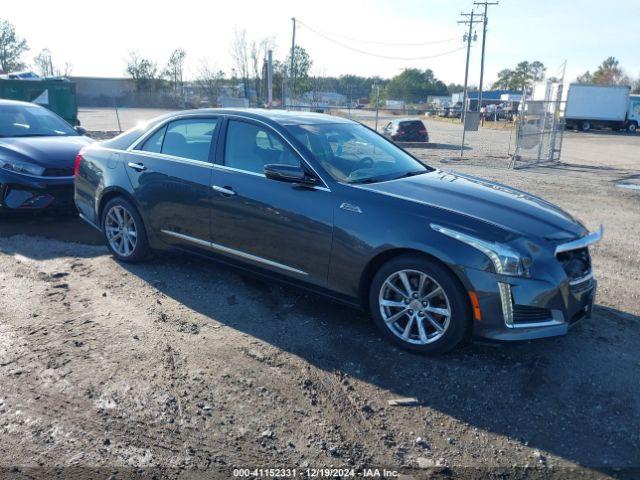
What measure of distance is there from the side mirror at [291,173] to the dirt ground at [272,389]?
1.14 metres

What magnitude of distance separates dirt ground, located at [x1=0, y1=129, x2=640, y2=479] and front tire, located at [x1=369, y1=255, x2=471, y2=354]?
0.15 meters

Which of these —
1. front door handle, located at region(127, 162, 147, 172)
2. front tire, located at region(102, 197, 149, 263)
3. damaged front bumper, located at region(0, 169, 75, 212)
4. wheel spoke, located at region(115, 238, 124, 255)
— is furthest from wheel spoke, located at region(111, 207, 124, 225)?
damaged front bumper, located at region(0, 169, 75, 212)

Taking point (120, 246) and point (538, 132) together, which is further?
point (538, 132)

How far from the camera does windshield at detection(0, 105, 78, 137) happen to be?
26.7 ft

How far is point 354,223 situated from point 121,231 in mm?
2944

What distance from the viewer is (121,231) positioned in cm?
586

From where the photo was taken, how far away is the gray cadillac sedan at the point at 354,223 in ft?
12.1

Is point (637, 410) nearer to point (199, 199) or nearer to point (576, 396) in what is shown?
point (576, 396)

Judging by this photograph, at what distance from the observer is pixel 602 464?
2.92m

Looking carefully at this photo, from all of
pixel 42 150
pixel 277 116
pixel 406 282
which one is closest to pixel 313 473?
pixel 406 282

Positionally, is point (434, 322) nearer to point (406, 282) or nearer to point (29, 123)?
point (406, 282)

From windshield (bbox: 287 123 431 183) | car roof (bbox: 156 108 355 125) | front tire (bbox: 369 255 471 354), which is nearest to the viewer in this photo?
front tire (bbox: 369 255 471 354)

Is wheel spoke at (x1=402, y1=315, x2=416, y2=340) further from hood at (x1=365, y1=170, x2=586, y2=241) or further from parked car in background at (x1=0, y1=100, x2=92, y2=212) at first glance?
parked car in background at (x1=0, y1=100, x2=92, y2=212)

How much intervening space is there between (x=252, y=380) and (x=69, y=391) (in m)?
1.15
